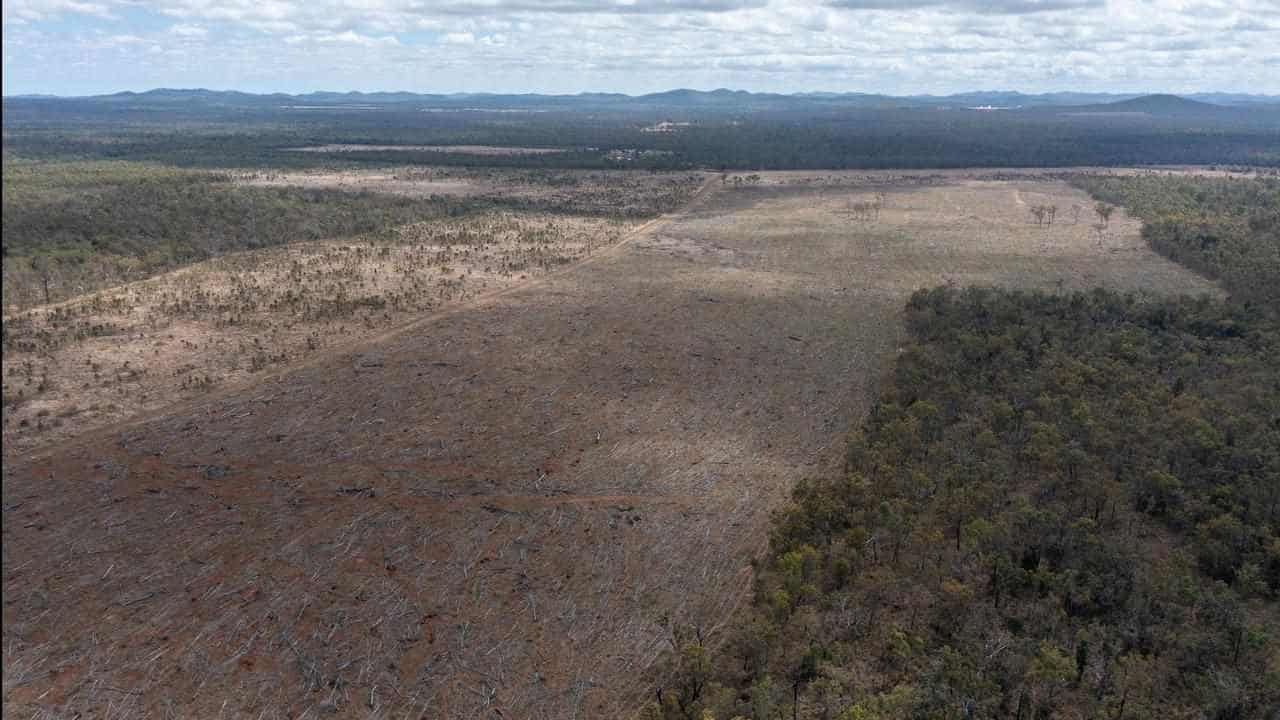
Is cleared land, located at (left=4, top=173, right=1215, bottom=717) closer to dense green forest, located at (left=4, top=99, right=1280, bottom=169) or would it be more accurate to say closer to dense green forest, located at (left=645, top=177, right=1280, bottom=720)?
dense green forest, located at (left=645, top=177, right=1280, bottom=720)

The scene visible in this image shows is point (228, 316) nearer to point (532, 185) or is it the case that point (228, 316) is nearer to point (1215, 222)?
point (532, 185)

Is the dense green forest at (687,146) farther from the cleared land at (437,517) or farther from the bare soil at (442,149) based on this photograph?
the cleared land at (437,517)

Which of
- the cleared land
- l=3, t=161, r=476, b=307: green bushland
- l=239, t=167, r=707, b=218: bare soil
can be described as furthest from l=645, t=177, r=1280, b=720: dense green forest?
l=239, t=167, r=707, b=218: bare soil

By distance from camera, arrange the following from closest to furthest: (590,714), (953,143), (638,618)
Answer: (590,714)
(638,618)
(953,143)

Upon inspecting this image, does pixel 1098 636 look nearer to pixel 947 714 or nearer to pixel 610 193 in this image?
pixel 947 714

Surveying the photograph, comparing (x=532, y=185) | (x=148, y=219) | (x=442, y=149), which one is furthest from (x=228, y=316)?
(x=442, y=149)

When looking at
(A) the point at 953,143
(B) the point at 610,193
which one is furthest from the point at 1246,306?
(A) the point at 953,143
